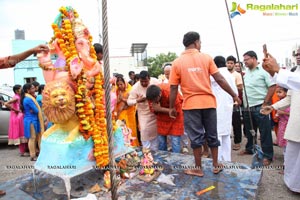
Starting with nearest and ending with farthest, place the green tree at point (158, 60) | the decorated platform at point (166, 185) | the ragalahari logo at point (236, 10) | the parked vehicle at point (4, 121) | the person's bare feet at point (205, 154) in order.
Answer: the decorated platform at point (166, 185)
the ragalahari logo at point (236, 10)
the person's bare feet at point (205, 154)
the parked vehicle at point (4, 121)
the green tree at point (158, 60)

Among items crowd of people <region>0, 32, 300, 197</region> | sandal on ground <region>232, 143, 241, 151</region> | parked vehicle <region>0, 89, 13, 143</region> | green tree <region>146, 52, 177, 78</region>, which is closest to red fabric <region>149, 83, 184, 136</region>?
crowd of people <region>0, 32, 300, 197</region>

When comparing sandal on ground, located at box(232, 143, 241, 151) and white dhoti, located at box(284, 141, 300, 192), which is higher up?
white dhoti, located at box(284, 141, 300, 192)

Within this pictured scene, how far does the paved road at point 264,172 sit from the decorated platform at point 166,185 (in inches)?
13.8

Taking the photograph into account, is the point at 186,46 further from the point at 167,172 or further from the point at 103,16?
the point at 103,16

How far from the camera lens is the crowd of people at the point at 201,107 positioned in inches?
132

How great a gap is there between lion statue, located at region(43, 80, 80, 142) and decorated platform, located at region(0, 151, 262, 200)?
735mm

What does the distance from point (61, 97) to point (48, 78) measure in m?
0.41

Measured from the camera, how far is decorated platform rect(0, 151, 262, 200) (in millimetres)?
3043

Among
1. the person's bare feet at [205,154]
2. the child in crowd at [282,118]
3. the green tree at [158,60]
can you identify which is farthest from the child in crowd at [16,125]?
the green tree at [158,60]

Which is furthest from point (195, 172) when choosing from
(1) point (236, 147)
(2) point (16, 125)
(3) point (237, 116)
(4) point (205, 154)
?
(2) point (16, 125)

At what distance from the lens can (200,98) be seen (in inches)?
131

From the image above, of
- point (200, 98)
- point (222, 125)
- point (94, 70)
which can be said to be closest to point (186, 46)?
point (200, 98)

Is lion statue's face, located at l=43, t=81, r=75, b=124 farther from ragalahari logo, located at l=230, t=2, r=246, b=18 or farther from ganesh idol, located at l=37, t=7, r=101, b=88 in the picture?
ragalahari logo, located at l=230, t=2, r=246, b=18

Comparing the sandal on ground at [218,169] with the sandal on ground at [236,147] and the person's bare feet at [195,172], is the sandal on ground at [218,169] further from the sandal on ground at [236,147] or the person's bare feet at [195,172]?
the sandal on ground at [236,147]
